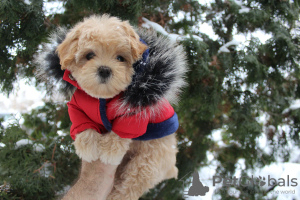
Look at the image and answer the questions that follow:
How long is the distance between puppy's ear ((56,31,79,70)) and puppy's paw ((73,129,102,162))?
Answer: 38 centimetres

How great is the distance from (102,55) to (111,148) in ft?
1.62

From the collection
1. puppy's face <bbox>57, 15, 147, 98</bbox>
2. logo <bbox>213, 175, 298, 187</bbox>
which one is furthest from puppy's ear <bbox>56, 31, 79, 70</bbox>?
logo <bbox>213, 175, 298, 187</bbox>

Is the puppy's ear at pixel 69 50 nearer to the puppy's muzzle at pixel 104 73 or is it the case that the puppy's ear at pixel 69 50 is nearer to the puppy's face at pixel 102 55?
the puppy's face at pixel 102 55

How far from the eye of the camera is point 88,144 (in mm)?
1265

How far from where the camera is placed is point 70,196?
1387mm

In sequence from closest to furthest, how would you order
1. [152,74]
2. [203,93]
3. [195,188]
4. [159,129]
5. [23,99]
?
[152,74] < [159,129] < [203,93] < [195,188] < [23,99]

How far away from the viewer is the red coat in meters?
1.25

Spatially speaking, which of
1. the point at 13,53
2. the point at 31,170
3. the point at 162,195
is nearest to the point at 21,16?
the point at 13,53

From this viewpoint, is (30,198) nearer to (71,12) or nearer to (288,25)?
(71,12)

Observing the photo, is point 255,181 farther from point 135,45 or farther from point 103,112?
point 135,45

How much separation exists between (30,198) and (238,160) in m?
2.24

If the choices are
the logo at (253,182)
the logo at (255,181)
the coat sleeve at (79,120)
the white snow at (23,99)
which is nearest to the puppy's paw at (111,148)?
the coat sleeve at (79,120)

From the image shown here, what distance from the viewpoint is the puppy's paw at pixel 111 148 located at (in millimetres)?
1270

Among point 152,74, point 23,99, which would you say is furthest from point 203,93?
point 23,99
